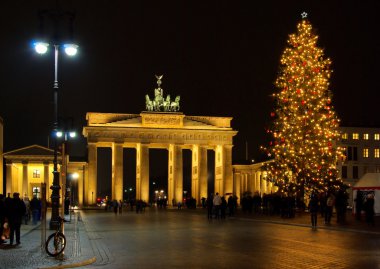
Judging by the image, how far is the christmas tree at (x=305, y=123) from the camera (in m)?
45.8

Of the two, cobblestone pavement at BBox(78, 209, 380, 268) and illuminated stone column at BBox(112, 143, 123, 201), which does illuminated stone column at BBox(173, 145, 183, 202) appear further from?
cobblestone pavement at BBox(78, 209, 380, 268)

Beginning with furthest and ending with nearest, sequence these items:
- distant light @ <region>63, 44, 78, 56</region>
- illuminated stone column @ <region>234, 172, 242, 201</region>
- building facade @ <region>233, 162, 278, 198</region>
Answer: illuminated stone column @ <region>234, 172, 242, 201</region> < building facade @ <region>233, 162, 278, 198</region> < distant light @ <region>63, 44, 78, 56</region>

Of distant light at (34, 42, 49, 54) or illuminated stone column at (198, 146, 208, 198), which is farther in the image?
illuminated stone column at (198, 146, 208, 198)

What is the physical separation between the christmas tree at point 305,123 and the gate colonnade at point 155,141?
48233 millimetres

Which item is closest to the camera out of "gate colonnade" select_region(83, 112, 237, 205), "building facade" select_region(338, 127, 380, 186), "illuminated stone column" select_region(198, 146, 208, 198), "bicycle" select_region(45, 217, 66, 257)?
"bicycle" select_region(45, 217, 66, 257)

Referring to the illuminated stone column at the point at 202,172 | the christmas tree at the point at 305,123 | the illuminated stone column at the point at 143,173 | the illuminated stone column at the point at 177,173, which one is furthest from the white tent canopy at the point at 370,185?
the illuminated stone column at the point at 143,173

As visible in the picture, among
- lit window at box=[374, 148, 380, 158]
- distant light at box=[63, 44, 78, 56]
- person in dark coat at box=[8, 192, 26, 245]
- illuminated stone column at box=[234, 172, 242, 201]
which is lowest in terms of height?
illuminated stone column at box=[234, 172, 242, 201]

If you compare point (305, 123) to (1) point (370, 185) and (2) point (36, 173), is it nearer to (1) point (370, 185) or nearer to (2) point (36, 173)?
(1) point (370, 185)

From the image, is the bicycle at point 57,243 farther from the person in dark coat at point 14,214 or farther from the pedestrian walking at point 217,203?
the pedestrian walking at point 217,203

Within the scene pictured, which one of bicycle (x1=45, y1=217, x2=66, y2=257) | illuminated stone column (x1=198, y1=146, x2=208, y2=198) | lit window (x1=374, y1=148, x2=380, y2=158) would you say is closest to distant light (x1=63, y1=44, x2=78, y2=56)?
bicycle (x1=45, y1=217, x2=66, y2=257)

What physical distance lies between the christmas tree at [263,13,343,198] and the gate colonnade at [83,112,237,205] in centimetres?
4823

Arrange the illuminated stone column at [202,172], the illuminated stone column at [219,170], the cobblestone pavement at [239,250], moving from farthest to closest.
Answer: the illuminated stone column at [219,170], the illuminated stone column at [202,172], the cobblestone pavement at [239,250]

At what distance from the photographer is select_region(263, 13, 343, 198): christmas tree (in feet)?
150

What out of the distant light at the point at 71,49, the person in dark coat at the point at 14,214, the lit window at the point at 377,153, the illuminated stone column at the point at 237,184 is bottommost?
the illuminated stone column at the point at 237,184
